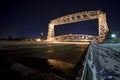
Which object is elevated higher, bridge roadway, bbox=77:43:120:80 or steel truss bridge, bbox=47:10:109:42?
steel truss bridge, bbox=47:10:109:42

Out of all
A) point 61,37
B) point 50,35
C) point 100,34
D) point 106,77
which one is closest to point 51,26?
point 50,35

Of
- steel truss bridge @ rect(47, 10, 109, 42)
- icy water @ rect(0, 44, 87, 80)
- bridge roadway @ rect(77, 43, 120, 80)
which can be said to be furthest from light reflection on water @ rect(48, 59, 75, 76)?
steel truss bridge @ rect(47, 10, 109, 42)

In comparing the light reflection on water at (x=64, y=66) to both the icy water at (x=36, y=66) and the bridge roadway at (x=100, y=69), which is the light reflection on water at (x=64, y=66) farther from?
the bridge roadway at (x=100, y=69)

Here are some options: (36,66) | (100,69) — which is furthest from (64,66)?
(100,69)

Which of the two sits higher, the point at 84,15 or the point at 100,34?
the point at 84,15

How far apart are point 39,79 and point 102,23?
49847 mm

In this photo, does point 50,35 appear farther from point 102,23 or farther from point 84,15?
point 102,23

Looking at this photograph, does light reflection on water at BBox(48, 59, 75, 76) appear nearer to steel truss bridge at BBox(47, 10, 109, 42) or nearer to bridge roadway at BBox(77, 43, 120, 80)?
bridge roadway at BBox(77, 43, 120, 80)

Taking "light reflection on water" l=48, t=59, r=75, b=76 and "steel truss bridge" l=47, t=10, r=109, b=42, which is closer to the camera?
"light reflection on water" l=48, t=59, r=75, b=76

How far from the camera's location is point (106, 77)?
178 inches

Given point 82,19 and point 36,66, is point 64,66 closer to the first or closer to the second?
point 36,66

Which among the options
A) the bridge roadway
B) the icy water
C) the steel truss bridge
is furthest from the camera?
the steel truss bridge

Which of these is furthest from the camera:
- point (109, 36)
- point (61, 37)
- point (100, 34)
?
point (61, 37)

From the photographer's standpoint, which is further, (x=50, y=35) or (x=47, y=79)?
(x=50, y=35)
